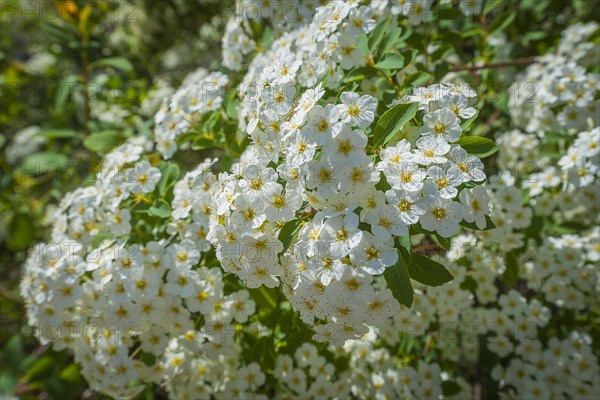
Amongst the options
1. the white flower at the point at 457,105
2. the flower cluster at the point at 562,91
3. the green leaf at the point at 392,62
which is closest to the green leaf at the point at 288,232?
the white flower at the point at 457,105

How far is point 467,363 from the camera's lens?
3547mm

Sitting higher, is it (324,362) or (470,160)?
(470,160)

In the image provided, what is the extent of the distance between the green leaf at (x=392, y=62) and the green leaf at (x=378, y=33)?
8cm

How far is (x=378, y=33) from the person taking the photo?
85.4 inches

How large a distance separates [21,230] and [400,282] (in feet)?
12.6

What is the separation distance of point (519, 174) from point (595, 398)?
1.27 metres

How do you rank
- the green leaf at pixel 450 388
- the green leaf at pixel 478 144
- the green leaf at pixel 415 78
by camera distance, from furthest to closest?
the green leaf at pixel 450 388
the green leaf at pixel 415 78
the green leaf at pixel 478 144

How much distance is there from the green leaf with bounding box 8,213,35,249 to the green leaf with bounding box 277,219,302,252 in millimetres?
3478

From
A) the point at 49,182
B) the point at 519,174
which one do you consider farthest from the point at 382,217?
the point at 49,182

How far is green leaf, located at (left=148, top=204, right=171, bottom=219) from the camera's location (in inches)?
86.7

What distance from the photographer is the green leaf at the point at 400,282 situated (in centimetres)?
159

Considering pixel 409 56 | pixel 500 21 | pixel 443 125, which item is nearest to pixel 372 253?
pixel 443 125

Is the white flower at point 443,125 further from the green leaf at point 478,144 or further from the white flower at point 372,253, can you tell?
the white flower at point 372,253

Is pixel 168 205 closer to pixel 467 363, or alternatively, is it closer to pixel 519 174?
pixel 519 174
